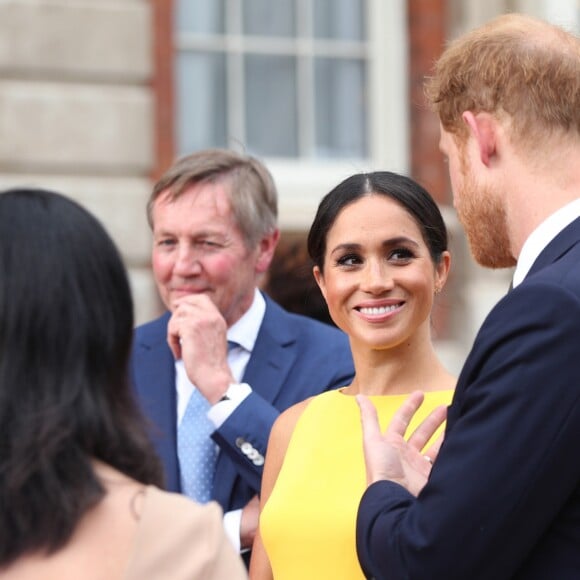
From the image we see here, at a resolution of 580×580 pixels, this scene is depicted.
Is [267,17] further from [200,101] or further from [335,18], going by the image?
[200,101]

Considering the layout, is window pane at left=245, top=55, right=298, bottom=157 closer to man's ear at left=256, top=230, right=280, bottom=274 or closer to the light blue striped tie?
man's ear at left=256, top=230, right=280, bottom=274

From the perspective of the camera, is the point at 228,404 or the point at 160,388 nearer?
the point at 228,404

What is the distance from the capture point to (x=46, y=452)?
72.6 inches

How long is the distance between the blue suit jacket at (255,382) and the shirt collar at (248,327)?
2 centimetres

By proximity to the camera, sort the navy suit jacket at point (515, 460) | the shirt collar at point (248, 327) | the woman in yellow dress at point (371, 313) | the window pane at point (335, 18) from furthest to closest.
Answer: the window pane at point (335, 18)
the shirt collar at point (248, 327)
the woman in yellow dress at point (371, 313)
the navy suit jacket at point (515, 460)

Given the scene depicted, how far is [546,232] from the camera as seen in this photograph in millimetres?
2293

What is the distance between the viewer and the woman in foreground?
71.9 inches

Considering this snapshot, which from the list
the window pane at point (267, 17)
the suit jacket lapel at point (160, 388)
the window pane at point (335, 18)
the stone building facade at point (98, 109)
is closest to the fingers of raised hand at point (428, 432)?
the suit jacket lapel at point (160, 388)

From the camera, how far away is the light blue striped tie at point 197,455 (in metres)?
3.52

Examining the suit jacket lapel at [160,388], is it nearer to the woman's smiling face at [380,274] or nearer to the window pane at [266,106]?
the woman's smiling face at [380,274]

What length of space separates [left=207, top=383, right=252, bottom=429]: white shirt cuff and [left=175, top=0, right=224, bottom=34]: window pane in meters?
4.78

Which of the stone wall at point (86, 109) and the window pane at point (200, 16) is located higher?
the window pane at point (200, 16)

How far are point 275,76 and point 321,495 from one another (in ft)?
18.6

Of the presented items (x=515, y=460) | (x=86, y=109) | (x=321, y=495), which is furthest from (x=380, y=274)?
(x=86, y=109)
